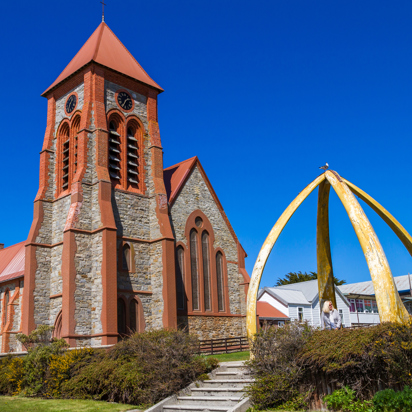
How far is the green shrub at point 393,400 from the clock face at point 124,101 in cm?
2448

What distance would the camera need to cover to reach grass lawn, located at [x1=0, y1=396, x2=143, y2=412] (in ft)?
45.3

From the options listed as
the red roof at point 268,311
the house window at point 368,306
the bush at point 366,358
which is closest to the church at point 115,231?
the red roof at point 268,311

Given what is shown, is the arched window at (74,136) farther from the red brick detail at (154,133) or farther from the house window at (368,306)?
the house window at (368,306)


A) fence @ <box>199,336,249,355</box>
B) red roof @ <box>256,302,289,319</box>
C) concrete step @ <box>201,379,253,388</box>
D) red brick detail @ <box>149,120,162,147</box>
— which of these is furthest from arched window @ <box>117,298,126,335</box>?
red roof @ <box>256,302,289,319</box>

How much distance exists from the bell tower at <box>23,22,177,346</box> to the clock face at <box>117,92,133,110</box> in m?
0.08

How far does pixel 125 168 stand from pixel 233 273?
1060 cm

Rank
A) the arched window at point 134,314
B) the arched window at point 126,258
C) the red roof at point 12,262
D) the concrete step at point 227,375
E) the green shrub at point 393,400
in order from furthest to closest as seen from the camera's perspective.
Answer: the red roof at point 12,262 < the arched window at point 126,258 < the arched window at point 134,314 < the concrete step at point 227,375 < the green shrub at point 393,400

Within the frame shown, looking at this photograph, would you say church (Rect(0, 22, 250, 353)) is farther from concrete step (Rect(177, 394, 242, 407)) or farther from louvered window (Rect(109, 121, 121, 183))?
concrete step (Rect(177, 394, 242, 407))

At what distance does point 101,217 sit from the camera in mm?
26219

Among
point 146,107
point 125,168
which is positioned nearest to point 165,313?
point 125,168

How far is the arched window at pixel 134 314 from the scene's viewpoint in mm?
26984

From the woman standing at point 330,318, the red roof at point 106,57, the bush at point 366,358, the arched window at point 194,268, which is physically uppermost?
the red roof at point 106,57

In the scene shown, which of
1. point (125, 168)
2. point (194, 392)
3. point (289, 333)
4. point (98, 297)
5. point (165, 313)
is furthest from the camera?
point (125, 168)

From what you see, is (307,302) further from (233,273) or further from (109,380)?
(109,380)
